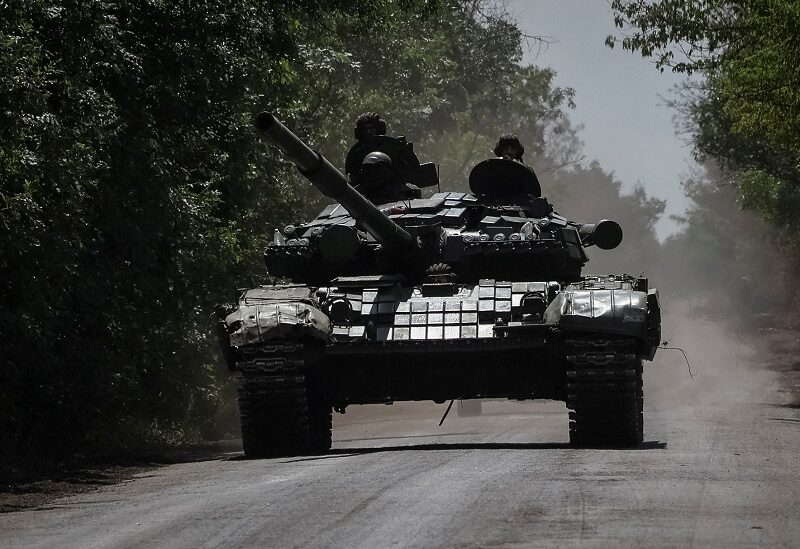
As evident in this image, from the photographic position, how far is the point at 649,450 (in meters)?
15.5

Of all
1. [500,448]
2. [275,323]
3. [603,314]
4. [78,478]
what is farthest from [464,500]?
[78,478]

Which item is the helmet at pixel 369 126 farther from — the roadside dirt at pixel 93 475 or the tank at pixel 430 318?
the roadside dirt at pixel 93 475

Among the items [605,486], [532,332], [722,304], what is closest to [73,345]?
[532,332]

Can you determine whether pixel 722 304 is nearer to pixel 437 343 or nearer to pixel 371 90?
pixel 371 90

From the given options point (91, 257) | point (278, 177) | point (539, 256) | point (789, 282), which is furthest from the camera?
point (789, 282)

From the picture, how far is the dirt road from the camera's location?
9.30 m

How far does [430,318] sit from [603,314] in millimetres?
1964

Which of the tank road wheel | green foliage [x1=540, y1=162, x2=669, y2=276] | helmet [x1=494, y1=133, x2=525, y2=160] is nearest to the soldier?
helmet [x1=494, y1=133, x2=525, y2=160]

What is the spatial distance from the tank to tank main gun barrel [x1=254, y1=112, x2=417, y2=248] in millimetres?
21

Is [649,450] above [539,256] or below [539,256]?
below

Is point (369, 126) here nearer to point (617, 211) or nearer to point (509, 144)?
point (509, 144)

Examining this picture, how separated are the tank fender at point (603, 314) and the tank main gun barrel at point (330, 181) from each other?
92.7 inches

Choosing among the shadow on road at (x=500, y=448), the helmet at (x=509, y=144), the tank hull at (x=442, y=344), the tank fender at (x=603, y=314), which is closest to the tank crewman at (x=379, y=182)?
the helmet at (x=509, y=144)

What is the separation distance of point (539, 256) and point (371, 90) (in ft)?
118
